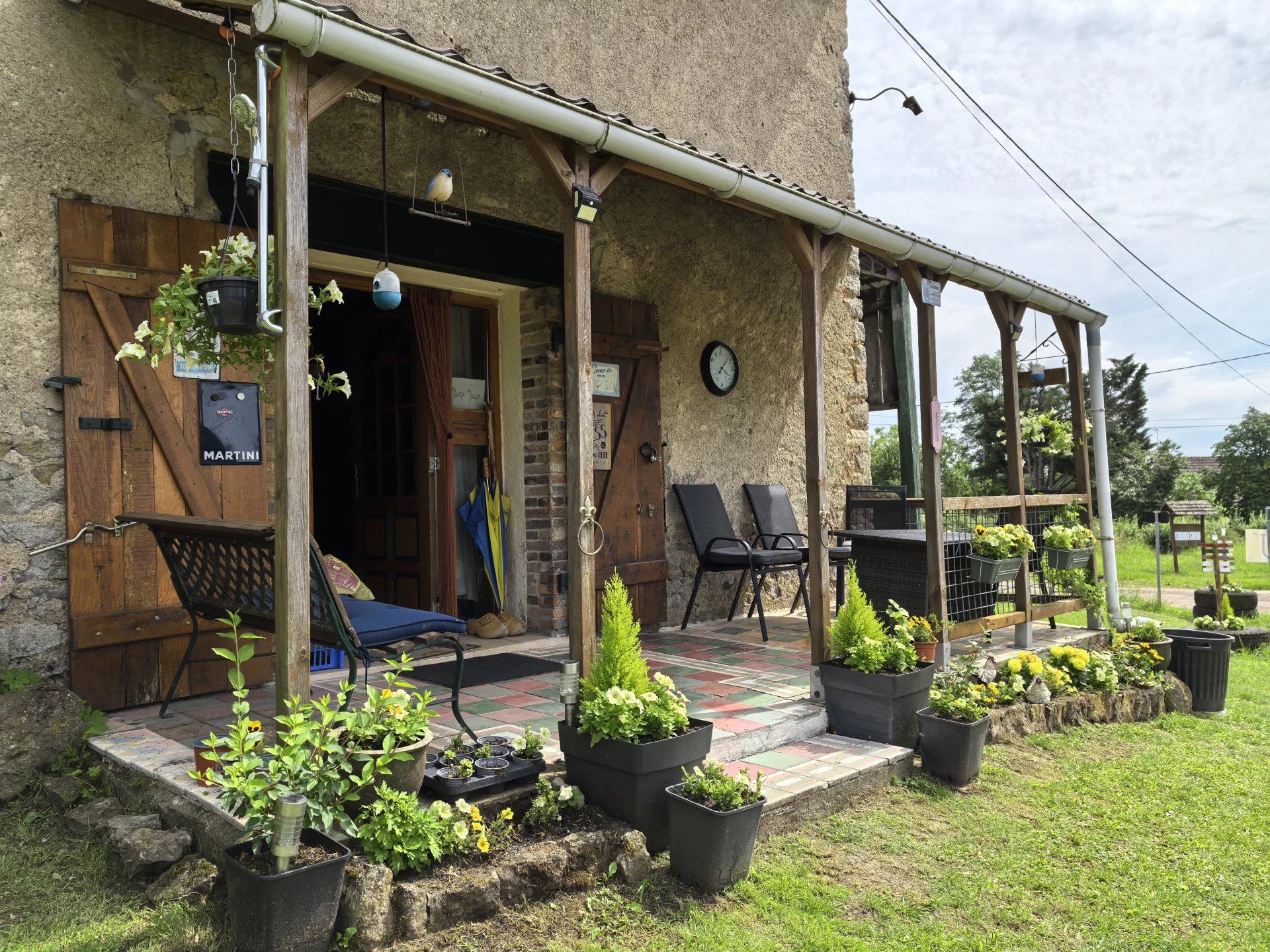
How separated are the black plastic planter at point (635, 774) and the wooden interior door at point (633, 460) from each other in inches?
102

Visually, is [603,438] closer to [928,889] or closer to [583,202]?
[583,202]

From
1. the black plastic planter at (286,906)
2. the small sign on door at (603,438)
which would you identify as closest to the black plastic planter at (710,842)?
the black plastic planter at (286,906)

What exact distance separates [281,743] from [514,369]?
10.2 feet

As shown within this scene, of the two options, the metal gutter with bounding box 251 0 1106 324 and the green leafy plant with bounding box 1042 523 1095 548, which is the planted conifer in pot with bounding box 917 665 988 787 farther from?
the metal gutter with bounding box 251 0 1106 324

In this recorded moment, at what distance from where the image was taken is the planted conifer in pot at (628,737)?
8.99ft

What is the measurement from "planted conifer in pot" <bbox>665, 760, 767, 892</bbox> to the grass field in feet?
0.20

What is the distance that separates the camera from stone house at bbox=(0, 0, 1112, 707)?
3.42 m

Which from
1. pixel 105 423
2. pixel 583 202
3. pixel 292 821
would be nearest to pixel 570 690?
pixel 292 821

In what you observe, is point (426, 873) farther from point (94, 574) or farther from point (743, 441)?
point (743, 441)

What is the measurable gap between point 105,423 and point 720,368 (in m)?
3.83

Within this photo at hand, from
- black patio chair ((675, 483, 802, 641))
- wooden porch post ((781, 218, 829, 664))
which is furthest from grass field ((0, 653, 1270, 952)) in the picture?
black patio chair ((675, 483, 802, 641))

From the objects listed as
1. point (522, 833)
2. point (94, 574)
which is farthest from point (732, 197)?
point (94, 574)

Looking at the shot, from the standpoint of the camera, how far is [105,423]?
3.54 metres

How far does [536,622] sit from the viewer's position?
5441 millimetres
